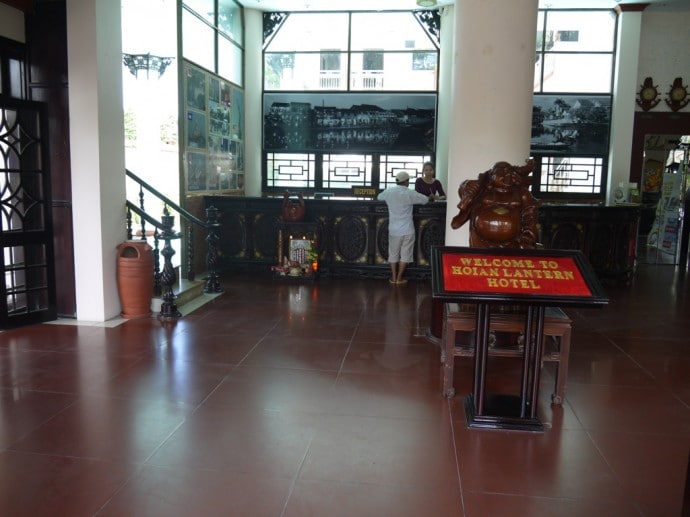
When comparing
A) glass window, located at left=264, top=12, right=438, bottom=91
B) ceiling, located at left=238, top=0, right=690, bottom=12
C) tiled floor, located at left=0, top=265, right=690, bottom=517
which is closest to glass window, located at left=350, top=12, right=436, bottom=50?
glass window, located at left=264, top=12, right=438, bottom=91

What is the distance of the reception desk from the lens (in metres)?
8.18

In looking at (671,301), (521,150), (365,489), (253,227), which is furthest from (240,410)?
(671,301)

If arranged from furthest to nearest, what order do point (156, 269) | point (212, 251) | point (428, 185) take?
point (428, 185)
point (212, 251)
point (156, 269)

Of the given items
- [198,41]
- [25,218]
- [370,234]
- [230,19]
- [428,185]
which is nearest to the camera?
[25,218]

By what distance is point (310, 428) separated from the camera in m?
3.37

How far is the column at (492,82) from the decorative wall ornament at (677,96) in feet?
23.9

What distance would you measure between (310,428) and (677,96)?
33.4ft

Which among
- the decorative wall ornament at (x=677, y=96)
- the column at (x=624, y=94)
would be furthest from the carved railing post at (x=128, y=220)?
the decorative wall ornament at (x=677, y=96)

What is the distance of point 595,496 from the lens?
8.91ft

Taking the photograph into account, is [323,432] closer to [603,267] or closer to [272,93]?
[603,267]

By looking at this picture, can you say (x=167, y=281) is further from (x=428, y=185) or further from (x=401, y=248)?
(x=428, y=185)

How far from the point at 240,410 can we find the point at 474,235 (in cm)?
202

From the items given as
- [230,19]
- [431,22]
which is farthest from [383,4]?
[230,19]

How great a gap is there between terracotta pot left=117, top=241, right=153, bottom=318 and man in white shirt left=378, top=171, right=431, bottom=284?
3326 mm
